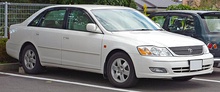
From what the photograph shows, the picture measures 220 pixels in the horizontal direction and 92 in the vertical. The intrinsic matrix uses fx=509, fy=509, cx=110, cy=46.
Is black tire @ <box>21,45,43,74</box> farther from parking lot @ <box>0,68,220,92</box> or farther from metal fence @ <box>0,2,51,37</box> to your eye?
metal fence @ <box>0,2,51,37</box>

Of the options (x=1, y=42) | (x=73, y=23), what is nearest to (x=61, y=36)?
(x=73, y=23)

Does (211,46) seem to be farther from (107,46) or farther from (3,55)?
(3,55)

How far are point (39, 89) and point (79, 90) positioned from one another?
0.71 meters

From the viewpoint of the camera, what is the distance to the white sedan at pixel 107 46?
868 centimetres

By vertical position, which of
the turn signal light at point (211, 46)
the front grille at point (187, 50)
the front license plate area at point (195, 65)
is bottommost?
the front license plate area at point (195, 65)

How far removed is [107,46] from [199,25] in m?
2.72

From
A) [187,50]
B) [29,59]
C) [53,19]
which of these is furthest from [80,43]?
[187,50]

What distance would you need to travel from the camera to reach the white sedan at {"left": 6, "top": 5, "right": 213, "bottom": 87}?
342 inches

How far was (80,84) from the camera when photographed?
9539mm

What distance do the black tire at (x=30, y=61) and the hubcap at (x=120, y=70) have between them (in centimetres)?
218

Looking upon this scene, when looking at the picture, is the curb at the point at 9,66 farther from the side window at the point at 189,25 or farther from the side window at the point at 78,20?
the side window at the point at 189,25

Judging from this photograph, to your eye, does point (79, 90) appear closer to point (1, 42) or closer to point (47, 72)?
point (47, 72)

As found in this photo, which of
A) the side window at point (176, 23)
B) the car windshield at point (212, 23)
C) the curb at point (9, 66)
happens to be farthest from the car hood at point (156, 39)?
the curb at point (9, 66)

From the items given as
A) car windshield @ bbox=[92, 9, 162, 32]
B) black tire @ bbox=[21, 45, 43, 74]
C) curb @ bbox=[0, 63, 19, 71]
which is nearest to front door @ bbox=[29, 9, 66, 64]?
black tire @ bbox=[21, 45, 43, 74]
